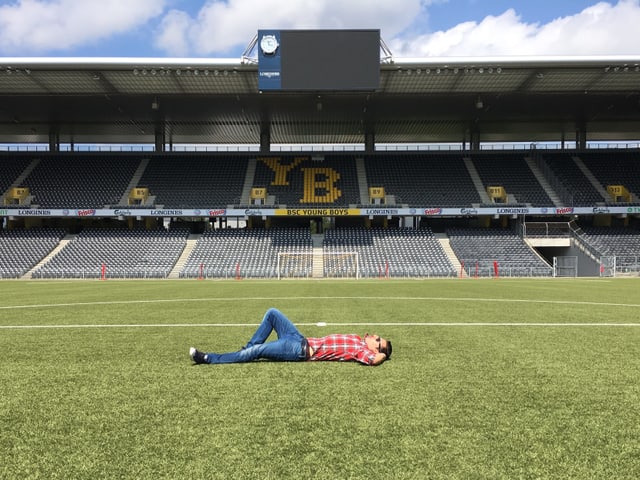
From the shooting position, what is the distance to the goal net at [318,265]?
3238 cm

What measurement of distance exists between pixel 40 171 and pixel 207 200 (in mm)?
16162

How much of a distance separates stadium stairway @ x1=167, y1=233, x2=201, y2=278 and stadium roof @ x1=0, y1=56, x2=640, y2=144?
1014cm

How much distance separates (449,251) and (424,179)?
26.6ft

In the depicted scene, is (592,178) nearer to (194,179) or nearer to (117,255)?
(194,179)

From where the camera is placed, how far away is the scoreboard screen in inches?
1128

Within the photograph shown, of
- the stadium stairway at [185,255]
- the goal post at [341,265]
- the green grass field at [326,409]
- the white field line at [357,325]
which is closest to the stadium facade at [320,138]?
the stadium stairway at [185,255]

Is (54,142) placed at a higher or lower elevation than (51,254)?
higher

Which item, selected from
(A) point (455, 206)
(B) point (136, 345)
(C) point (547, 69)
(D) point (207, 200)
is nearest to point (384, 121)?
(A) point (455, 206)

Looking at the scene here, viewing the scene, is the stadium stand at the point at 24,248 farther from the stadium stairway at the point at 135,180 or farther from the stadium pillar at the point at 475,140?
the stadium pillar at the point at 475,140

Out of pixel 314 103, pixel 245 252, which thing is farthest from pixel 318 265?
pixel 314 103

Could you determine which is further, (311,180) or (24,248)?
(311,180)

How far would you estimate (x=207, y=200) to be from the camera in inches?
1510

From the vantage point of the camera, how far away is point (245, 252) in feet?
114

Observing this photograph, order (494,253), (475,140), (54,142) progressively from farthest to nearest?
1. (475,140)
2. (54,142)
3. (494,253)
